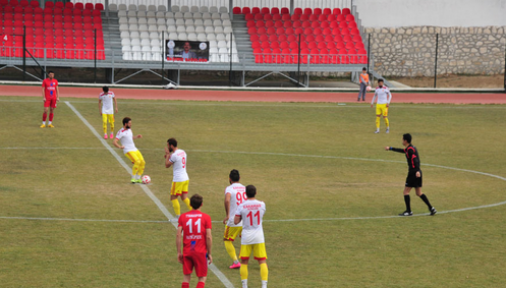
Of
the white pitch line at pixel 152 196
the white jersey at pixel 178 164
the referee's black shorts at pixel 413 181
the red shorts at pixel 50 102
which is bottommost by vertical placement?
the white pitch line at pixel 152 196

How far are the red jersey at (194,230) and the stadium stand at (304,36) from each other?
116 feet

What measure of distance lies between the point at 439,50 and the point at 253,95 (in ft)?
57.9

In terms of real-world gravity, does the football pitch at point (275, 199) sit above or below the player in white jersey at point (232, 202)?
below

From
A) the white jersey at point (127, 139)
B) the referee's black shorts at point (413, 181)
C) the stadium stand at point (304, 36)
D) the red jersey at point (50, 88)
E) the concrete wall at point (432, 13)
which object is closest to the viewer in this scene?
the referee's black shorts at point (413, 181)

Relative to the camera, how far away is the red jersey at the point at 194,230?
1027 cm

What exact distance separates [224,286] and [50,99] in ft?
62.2

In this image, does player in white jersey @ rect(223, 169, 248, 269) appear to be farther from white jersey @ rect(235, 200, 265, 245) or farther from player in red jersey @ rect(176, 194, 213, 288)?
player in red jersey @ rect(176, 194, 213, 288)

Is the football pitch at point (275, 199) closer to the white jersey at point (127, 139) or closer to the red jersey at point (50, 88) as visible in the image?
the white jersey at point (127, 139)

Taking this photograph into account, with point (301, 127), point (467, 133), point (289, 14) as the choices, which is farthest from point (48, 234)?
point (289, 14)

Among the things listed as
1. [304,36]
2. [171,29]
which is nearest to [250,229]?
[171,29]

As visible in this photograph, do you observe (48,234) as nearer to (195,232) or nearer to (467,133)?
(195,232)

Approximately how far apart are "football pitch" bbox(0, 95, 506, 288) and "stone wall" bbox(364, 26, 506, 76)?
62.0 ft

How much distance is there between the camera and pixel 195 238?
10.3 m

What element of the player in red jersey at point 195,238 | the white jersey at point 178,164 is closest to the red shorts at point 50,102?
the white jersey at point 178,164
